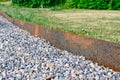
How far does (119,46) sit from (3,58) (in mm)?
2144

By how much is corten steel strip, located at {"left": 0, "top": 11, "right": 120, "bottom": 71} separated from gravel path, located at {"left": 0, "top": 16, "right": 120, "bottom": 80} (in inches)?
4.4

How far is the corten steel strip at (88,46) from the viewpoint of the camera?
19.2ft

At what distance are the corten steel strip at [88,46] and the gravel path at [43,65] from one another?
0.11m

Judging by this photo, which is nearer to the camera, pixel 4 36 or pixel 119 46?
pixel 119 46

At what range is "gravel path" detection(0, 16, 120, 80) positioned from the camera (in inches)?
210

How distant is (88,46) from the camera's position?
666cm

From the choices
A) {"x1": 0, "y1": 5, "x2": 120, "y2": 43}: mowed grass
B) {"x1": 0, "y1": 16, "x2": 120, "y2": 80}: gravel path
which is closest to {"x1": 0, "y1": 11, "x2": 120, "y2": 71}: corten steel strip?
{"x1": 0, "y1": 16, "x2": 120, "y2": 80}: gravel path

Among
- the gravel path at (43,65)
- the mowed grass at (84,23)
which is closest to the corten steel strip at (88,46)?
the gravel path at (43,65)

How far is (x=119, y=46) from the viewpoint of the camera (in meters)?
5.75

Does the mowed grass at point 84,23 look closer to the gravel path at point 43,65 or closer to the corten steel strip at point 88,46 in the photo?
the corten steel strip at point 88,46

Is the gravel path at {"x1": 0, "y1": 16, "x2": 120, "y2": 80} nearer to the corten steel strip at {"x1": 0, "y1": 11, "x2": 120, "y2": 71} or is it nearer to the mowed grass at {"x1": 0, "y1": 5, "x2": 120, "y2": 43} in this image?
the corten steel strip at {"x1": 0, "y1": 11, "x2": 120, "y2": 71}

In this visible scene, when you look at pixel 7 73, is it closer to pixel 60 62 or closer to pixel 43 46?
pixel 60 62

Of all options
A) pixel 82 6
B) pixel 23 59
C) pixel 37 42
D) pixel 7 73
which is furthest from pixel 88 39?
Result: pixel 82 6

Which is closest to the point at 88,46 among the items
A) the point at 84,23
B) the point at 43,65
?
the point at 43,65
